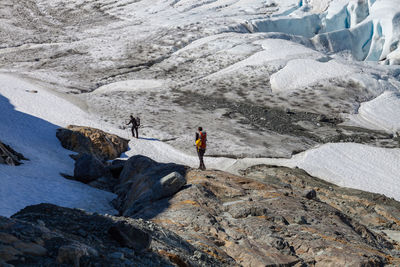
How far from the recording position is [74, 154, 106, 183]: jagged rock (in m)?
15.5

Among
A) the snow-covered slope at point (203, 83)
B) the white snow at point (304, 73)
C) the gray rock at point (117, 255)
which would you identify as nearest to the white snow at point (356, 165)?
the snow-covered slope at point (203, 83)

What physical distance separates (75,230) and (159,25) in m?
42.5

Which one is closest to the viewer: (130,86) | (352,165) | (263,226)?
(263,226)

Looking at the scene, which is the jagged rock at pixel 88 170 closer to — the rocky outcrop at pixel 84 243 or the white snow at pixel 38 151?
the white snow at pixel 38 151

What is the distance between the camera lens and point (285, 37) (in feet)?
150

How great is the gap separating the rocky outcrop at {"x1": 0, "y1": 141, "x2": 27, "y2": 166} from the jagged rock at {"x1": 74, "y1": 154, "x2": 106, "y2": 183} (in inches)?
82.8

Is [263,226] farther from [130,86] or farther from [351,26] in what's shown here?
[351,26]

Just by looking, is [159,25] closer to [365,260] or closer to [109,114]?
[109,114]

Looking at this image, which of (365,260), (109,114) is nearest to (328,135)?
(109,114)

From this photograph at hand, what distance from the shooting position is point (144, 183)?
42.0 ft

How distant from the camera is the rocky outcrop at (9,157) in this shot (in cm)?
1473

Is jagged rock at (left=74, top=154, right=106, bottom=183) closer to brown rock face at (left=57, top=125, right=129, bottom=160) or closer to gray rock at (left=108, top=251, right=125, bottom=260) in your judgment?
brown rock face at (left=57, top=125, right=129, bottom=160)

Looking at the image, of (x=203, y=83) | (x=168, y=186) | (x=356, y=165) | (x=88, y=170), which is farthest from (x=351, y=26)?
(x=168, y=186)

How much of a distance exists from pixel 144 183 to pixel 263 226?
15.4 feet
